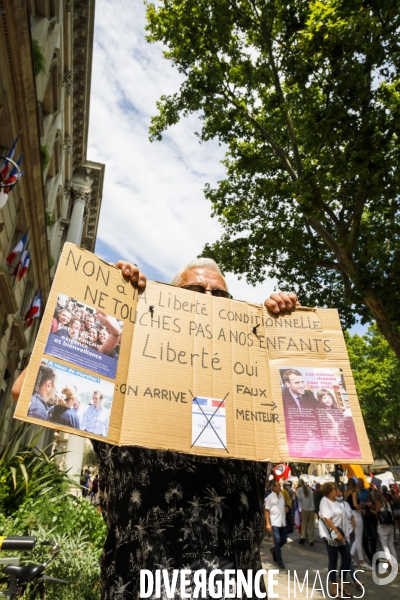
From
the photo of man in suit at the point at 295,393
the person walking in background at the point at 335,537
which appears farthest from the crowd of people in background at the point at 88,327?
the person walking in background at the point at 335,537

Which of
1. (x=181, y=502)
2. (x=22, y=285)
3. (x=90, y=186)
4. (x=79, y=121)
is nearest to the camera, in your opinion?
(x=181, y=502)

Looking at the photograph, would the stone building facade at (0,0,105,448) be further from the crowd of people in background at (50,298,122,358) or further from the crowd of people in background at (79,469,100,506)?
the crowd of people in background at (50,298,122,358)

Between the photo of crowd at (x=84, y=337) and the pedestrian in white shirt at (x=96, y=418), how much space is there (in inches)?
5.8

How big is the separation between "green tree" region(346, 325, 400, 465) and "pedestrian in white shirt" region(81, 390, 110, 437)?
120ft

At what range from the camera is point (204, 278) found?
2.55 metres

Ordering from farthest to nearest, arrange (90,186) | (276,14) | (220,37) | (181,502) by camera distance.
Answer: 1. (90,186)
2. (220,37)
3. (276,14)
4. (181,502)

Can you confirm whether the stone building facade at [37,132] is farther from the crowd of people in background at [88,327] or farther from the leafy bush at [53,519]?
the crowd of people in background at [88,327]

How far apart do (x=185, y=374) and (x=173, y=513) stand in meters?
0.63

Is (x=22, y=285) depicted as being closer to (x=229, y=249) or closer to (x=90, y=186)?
(x=229, y=249)

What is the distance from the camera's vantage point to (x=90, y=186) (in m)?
26.5

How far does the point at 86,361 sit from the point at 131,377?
9.2 inches

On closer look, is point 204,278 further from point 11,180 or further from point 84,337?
point 11,180

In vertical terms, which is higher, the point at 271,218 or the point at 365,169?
the point at 271,218

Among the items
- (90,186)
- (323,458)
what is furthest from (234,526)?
(90,186)
